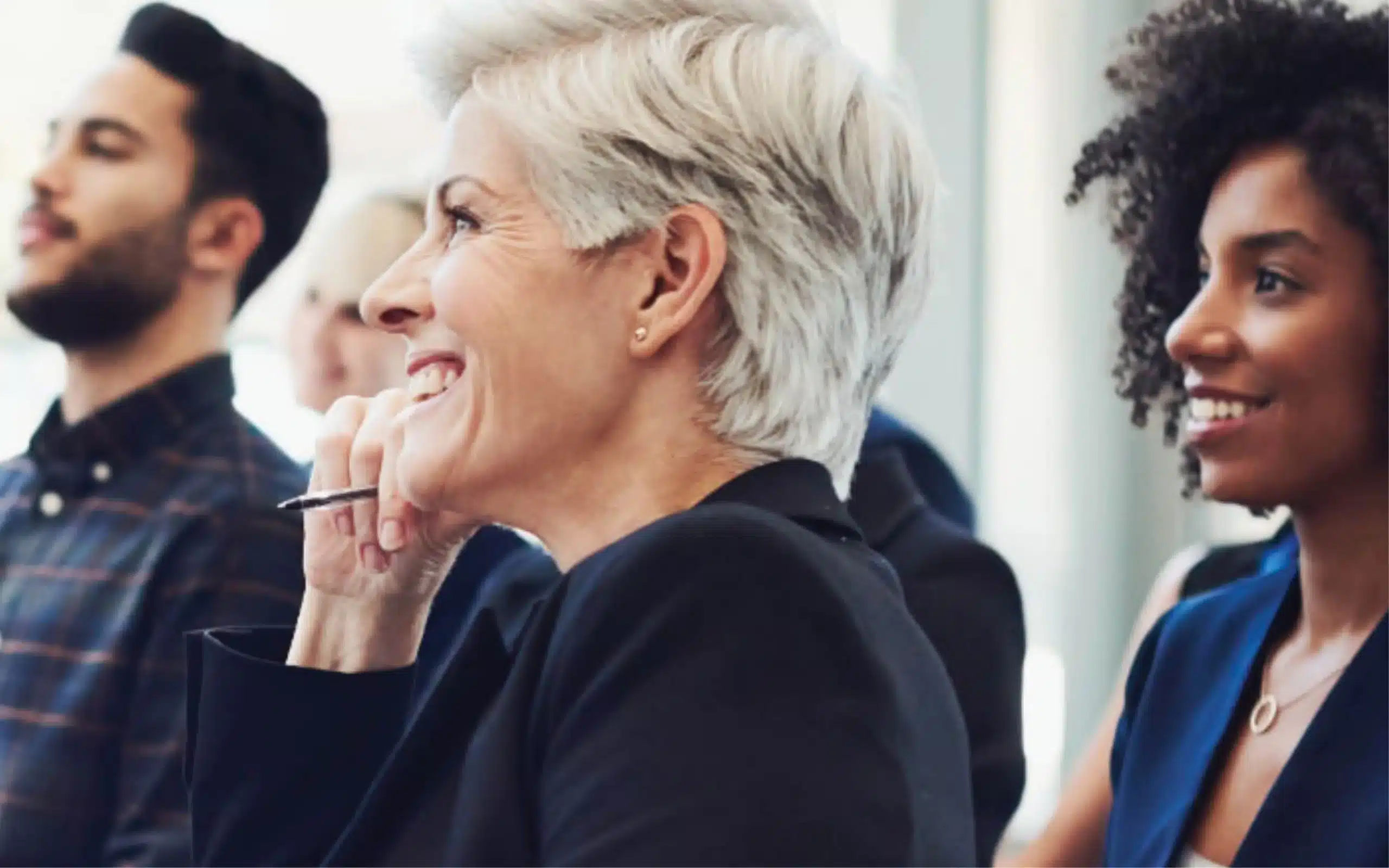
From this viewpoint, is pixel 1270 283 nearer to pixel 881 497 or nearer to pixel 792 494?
pixel 881 497

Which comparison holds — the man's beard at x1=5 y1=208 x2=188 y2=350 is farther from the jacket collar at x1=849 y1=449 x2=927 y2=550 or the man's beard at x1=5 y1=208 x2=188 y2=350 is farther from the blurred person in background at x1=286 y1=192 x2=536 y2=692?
the jacket collar at x1=849 y1=449 x2=927 y2=550

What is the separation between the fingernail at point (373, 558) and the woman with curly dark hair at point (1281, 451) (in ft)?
1.94

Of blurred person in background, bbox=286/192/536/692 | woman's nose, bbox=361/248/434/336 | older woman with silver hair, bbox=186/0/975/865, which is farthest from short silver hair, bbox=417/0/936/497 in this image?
blurred person in background, bbox=286/192/536/692

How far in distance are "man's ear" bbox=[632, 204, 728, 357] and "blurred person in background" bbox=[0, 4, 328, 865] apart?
17.5 inches

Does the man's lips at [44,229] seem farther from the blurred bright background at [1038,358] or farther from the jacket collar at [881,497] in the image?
the blurred bright background at [1038,358]

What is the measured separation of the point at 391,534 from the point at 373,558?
1.4 inches

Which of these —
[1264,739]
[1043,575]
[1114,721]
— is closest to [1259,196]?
[1264,739]

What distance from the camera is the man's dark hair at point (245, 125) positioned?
59.5 inches

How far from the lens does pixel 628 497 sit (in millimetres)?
1012

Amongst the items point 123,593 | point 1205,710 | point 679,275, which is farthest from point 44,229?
point 1205,710

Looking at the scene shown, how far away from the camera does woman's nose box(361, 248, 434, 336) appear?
107 cm

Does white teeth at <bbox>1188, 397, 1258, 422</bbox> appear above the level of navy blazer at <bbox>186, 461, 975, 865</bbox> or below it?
above

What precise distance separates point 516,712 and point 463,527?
0.95 ft

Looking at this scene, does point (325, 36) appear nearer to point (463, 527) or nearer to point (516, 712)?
point (463, 527)
